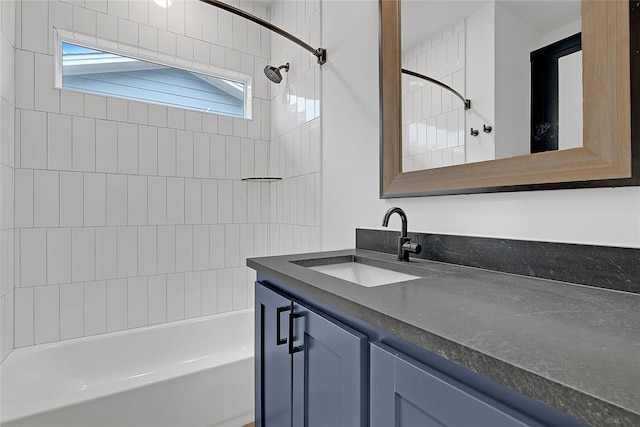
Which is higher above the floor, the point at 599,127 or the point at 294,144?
the point at 294,144

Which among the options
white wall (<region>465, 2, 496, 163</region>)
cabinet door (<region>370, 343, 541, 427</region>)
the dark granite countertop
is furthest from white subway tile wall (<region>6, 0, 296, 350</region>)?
cabinet door (<region>370, 343, 541, 427</region>)

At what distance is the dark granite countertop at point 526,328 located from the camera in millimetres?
373

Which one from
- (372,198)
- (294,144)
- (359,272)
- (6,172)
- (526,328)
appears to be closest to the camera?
(526,328)

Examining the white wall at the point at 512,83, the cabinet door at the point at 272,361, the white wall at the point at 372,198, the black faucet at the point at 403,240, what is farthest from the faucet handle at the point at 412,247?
the cabinet door at the point at 272,361

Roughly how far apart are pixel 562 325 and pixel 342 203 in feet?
4.25

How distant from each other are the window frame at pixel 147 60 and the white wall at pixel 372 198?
0.91 meters

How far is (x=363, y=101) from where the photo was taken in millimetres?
1643

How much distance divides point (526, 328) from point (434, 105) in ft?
3.10

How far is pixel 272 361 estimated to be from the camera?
113 cm

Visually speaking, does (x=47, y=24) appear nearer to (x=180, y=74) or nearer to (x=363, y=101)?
(x=180, y=74)

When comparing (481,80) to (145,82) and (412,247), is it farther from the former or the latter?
(145,82)

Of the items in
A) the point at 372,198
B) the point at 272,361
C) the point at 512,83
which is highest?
the point at 512,83

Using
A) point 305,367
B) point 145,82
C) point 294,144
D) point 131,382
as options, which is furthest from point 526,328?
point 145,82

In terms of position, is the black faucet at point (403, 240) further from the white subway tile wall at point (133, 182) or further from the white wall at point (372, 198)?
the white subway tile wall at point (133, 182)
